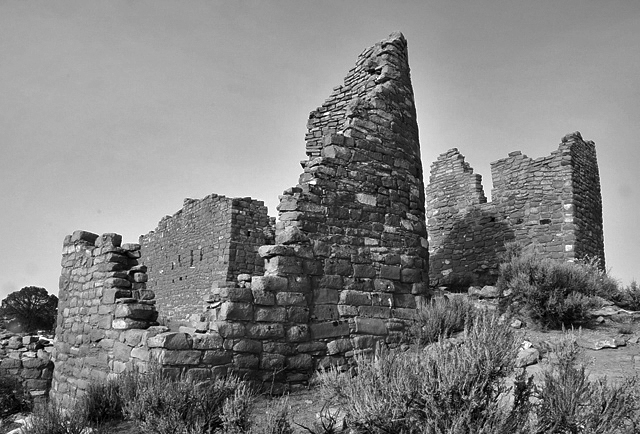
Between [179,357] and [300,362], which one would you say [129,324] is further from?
[300,362]

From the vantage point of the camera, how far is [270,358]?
6547mm

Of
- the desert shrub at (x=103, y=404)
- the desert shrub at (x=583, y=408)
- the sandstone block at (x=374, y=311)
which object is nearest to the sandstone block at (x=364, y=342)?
the sandstone block at (x=374, y=311)

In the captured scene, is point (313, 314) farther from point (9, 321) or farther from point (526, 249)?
point (9, 321)

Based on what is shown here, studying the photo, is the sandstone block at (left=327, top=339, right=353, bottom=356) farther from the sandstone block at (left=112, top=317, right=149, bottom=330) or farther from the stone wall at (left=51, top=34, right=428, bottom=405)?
the sandstone block at (left=112, top=317, right=149, bottom=330)

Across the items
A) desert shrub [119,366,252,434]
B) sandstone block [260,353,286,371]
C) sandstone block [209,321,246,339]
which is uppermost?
sandstone block [209,321,246,339]

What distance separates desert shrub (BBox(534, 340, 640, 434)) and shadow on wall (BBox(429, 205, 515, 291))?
31.4 ft

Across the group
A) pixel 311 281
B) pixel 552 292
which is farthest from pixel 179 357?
pixel 552 292

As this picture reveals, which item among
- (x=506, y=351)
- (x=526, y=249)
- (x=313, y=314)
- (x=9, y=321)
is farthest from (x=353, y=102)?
(x=9, y=321)

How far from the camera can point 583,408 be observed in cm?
399

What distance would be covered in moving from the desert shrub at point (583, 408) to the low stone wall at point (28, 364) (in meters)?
9.09

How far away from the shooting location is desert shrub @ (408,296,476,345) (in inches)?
303

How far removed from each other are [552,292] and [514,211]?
19.3 feet

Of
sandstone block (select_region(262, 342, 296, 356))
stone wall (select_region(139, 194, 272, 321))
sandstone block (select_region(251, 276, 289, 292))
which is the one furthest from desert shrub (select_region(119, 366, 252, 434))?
stone wall (select_region(139, 194, 272, 321))

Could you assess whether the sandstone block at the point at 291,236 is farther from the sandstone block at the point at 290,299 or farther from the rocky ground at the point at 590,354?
the rocky ground at the point at 590,354
